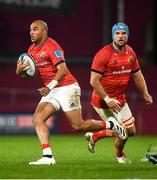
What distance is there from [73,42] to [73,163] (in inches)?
656

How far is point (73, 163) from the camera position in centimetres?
1270

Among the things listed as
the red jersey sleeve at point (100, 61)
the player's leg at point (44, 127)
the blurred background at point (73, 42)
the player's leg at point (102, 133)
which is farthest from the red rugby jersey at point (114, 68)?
the blurred background at point (73, 42)

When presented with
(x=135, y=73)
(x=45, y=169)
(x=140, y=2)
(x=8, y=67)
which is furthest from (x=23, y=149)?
(x=140, y=2)

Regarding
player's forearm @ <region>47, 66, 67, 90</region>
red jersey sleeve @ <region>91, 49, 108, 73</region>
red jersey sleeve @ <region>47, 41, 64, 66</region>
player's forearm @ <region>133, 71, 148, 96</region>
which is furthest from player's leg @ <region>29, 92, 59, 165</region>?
player's forearm @ <region>133, 71, 148, 96</region>

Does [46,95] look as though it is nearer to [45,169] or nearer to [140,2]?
[45,169]

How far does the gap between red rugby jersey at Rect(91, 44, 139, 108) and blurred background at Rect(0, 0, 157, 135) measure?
970 cm

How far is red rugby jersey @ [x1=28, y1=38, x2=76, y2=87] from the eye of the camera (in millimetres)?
12242

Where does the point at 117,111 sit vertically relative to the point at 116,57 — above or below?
below

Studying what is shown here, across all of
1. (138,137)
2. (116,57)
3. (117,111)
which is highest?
(116,57)

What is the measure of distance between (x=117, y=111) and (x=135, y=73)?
0.78m

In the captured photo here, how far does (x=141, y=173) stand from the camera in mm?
10797

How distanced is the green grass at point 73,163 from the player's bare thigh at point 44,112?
0.66 metres

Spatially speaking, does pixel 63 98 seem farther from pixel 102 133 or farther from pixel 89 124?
pixel 102 133

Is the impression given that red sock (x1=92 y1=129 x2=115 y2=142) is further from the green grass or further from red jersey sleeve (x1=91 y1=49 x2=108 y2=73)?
red jersey sleeve (x1=91 y1=49 x2=108 y2=73)
